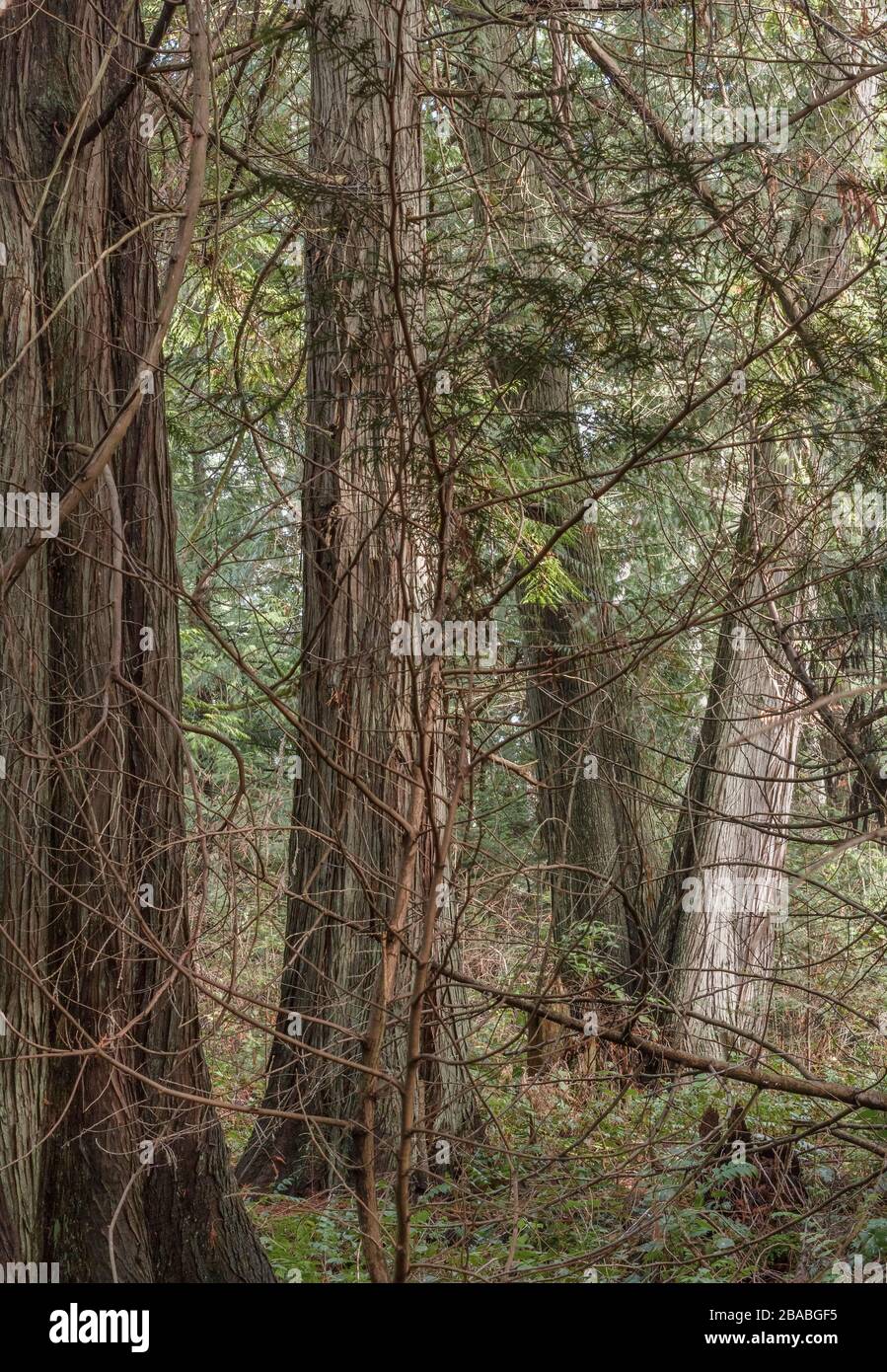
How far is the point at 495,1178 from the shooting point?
5.98 meters

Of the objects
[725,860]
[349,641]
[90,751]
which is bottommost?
[725,860]

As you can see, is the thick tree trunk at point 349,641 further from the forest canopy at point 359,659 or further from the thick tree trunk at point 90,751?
the thick tree trunk at point 90,751

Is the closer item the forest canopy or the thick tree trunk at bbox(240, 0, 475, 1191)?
the forest canopy

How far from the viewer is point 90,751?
448 centimetres

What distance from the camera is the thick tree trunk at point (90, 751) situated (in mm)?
4312

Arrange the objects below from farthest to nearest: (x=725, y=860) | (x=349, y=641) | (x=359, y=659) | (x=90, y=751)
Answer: (x=725, y=860)
(x=349, y=641)
(x=359, y=659)
(x=90, y=751)

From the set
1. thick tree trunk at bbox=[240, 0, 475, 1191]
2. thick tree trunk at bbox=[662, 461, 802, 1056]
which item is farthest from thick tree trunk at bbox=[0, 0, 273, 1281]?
thick tree trunk at bbox=[662, 461, 802, 1056]

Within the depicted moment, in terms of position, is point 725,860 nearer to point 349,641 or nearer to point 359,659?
point 349,641

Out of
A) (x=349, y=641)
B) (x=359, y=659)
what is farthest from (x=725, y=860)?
(x=359, y=659)

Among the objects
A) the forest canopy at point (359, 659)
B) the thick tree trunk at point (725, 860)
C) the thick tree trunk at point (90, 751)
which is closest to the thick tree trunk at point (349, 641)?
the forest canopy at point (359, 659)

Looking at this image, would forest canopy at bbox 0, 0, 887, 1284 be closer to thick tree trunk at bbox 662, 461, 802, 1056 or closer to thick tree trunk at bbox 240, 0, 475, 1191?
thick tree trunk at bbox 240, 0, 475, 1191

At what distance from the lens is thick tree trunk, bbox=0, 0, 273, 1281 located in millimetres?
4312

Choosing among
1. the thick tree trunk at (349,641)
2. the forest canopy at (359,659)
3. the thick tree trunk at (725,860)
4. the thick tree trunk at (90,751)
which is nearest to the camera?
the forest canopy at (359,659)
